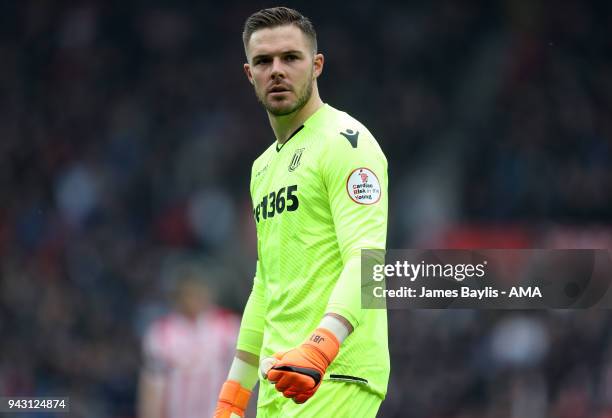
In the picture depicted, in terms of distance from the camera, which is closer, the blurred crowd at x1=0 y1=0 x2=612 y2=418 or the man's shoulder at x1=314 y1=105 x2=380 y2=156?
the man's shoulder at x1=314 y1=105 x2=380 y2=156

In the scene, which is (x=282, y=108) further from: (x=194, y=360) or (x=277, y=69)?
(x=194, y=360)

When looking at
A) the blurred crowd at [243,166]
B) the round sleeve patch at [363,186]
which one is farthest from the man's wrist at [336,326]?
the blurred crowd at [243,166]

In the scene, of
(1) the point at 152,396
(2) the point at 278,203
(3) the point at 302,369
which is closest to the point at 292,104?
(2) the point at 278,203

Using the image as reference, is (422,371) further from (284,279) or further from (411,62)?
(284,279)

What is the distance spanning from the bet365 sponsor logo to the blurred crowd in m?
6.59

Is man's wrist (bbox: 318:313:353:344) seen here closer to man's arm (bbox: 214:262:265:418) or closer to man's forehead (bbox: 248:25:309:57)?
man's arm (bbox: 214:262:265:418)

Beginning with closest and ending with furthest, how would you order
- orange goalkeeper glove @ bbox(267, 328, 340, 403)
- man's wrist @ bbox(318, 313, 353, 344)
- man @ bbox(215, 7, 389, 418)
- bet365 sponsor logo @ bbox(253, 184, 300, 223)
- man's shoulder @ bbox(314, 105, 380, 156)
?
orange goalkeeper glove @ bbox(267, 328, 340, 403) → man's wrist @ bbox(318, 313, 353, 344) → man @ bbox(215, 7, 389, 418) → man's shoulder @ bbox(314, 105, 380, 156) → bet365 sponsor logo @ bbox(253, 184, 300, 223)

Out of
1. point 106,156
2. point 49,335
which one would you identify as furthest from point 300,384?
point 106,156

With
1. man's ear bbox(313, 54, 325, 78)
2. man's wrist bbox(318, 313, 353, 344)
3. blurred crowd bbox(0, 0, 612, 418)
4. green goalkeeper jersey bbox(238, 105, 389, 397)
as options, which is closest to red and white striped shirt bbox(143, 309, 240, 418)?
blurred crowd bbox(0, 0, 612, 418)

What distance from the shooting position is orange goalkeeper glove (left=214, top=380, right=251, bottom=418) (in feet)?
13.5

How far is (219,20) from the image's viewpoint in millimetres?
14086

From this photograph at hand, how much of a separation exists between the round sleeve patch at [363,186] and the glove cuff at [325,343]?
44cm

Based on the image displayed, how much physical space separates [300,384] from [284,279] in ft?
2.17

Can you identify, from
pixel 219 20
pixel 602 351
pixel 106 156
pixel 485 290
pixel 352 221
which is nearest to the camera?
pixel 352 221
